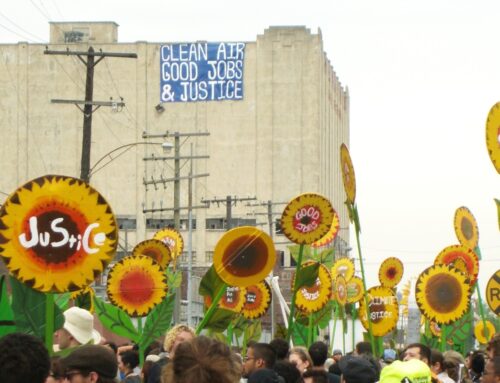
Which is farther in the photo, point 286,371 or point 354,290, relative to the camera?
point 354,290

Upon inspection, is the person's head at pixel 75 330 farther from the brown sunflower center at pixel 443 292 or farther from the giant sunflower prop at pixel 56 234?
the brown sunflower center at pixel 443 292

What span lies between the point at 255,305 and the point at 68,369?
69.0ft

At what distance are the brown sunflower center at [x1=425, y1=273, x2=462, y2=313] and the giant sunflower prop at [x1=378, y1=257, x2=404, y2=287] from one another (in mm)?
14697

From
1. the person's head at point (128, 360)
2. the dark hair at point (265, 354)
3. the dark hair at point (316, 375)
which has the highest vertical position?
the dark hair at point (265, 354)

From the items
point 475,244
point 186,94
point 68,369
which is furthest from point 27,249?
point 186,94

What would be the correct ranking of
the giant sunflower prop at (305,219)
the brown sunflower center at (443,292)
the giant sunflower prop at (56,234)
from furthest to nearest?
1. the brown sunflower center at (443,292)
2. the giant sunflower prop at (305,219)
3. the giant sunflower prop at (56,234)

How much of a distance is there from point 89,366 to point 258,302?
2103 cm

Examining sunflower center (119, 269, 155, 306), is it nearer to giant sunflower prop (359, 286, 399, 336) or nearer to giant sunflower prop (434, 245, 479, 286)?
giant sunflower prop (434, 245, 479, 286)

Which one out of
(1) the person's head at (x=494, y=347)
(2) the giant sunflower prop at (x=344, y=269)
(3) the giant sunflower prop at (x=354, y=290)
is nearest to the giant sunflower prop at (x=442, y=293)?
(1) the person's head at (x=494, y=347)

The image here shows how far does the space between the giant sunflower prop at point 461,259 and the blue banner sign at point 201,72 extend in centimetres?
5738

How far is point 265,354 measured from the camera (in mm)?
12023

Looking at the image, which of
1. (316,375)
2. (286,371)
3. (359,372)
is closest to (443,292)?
(316,375)

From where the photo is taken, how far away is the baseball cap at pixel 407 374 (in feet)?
26.0

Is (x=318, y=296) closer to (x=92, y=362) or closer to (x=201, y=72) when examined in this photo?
(x=92, y=362)
